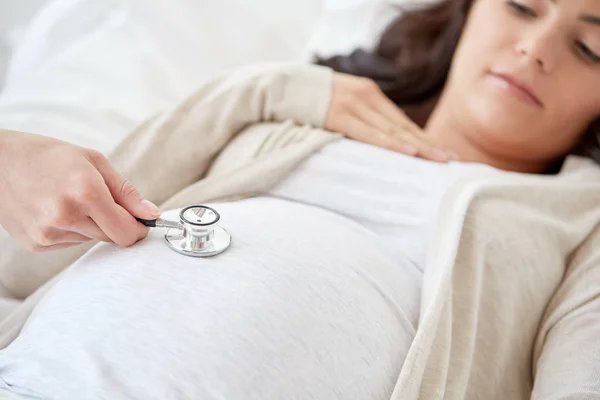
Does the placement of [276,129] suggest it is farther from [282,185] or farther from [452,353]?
[452,353]

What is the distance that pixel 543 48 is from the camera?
0.92 metres

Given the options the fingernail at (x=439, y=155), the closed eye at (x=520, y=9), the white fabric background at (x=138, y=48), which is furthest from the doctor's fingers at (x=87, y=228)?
the closed eye at (x=520, y=9)

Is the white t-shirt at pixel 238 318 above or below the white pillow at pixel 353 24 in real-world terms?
below

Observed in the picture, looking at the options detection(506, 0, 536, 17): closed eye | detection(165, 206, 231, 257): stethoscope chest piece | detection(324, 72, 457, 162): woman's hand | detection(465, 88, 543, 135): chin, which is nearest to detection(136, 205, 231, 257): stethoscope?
detection(165, 206, 231, 257): stethoscope chest piece

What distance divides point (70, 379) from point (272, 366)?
187 mm

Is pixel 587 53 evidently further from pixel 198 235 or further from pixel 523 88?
pixel 198 235

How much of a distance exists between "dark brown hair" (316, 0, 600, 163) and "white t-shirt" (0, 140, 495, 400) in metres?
0.46

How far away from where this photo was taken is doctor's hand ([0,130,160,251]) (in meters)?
0.62

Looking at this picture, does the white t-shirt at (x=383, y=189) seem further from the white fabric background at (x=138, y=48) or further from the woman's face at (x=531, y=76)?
the white fabric background at (x=138, y=48)

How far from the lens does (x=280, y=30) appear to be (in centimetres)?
139

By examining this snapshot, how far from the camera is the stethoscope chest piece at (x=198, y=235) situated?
24.9 inches

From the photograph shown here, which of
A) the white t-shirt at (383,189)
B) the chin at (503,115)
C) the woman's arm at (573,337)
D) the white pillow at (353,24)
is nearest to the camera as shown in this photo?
the woman's arm at (573,337)

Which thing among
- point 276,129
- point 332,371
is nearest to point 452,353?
point 332,371

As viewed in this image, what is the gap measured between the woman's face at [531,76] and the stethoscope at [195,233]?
529mm
